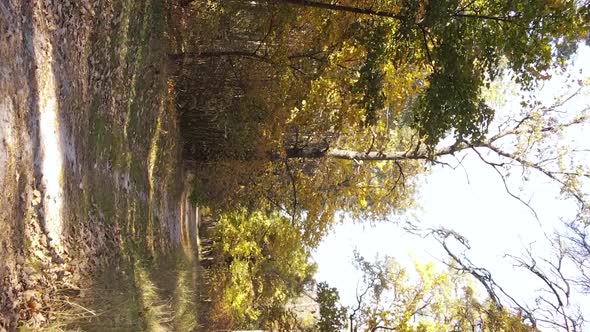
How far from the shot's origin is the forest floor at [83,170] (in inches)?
164

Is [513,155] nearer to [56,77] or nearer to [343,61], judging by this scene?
[343,61]

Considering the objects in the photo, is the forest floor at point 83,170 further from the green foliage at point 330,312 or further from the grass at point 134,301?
the green foliage at point 330,312

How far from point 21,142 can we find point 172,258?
19.5ft

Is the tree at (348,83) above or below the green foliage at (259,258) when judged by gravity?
above

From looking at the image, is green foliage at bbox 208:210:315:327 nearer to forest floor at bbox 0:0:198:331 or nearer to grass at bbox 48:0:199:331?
grass at bbox 48:0:199:331

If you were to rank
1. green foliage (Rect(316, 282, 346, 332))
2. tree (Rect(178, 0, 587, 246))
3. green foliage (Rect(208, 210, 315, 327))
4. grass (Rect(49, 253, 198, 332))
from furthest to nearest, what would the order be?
green foliage (Rect(208, 210, 315, 327)) < green foliage (Rect(316, 282, 346, 332)) < tree (Rect(178, 0, 587, 246)) < grass (Rect(49, 253, 198, 332))

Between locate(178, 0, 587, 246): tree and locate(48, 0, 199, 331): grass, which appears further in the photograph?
locate(178, 0, 587, 246): tree

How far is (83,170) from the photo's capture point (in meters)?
5.91

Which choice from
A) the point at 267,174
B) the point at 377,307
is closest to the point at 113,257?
the point at 267,174

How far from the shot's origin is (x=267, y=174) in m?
13.9

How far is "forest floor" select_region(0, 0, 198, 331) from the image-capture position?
417cm

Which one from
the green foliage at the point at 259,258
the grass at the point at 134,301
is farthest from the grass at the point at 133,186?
the green foliage at the point at 259,258

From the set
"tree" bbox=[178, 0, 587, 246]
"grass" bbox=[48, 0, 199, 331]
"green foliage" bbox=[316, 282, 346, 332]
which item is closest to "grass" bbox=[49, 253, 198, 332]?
"grass" bbox=[48, 0, 199, 331]

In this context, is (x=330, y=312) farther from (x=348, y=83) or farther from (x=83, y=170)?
(x=83, y=170)
